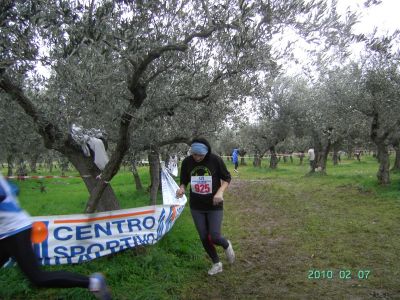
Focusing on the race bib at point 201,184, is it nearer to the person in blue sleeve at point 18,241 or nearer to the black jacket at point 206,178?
the black jacket at point 206,178

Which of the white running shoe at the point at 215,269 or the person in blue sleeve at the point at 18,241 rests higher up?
the person in blue sleeve at the point at 18,241

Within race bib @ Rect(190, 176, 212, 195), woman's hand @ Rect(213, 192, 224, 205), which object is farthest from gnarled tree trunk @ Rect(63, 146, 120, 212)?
woman's hand @ Rect(213, 192, 224, 205)

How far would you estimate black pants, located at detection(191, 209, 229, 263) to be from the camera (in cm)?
582

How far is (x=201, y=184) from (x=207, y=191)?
0.48 ft

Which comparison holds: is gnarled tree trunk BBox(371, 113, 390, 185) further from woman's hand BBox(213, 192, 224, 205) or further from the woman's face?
woman's hand BBox(213, 192, 224, 205)

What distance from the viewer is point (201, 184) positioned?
5867 mm

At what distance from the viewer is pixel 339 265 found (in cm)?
629

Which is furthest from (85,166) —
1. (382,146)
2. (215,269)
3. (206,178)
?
(382,146)

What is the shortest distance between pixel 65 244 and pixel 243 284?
2.84 metres

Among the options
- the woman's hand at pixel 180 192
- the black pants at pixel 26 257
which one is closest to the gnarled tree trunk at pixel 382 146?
the woman's hand at pixel 180 192

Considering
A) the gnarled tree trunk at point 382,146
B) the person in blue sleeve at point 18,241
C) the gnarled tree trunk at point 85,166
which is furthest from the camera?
the gnarled tree trunk at point 382,146

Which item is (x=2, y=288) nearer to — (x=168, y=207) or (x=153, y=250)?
(x=153, y=250)

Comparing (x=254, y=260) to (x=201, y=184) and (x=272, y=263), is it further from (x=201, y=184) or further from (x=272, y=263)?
(x=201, y=184)

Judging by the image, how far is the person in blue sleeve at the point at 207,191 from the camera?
5812 millimetres
